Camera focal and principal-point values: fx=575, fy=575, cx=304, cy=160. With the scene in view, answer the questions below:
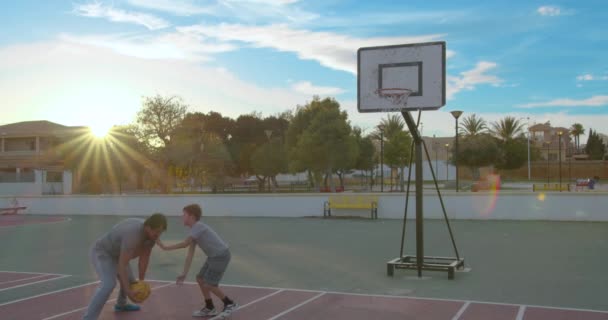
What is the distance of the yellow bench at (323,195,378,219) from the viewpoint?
22.2 meters

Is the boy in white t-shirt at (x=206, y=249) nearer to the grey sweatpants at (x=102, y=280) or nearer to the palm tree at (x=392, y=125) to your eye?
the grey sweatpants at (x=102, y=280)

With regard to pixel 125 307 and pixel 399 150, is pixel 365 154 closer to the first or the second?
pixel 399 150

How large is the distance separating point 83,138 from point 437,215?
41183 millimetres

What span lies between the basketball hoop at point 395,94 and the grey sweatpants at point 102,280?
20.4 ft

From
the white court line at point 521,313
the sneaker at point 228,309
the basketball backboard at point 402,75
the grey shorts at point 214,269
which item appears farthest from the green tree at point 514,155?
the grey shorts at point 214,269

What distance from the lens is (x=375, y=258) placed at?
41.0 ft

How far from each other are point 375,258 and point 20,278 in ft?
23.2

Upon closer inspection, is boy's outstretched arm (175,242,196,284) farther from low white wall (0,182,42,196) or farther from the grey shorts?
low white wall (0,182,42,196)

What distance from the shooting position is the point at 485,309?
7.65 metres

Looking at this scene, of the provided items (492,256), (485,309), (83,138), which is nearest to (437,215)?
(492,256)

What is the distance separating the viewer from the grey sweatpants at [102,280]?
6.47 m

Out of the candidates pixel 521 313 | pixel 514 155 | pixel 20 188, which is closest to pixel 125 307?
pixel 521 313

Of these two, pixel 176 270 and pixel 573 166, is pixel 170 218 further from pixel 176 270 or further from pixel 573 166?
pixel 573 166

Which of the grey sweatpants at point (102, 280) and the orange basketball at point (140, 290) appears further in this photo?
the orange basketball at point (140, 290)
